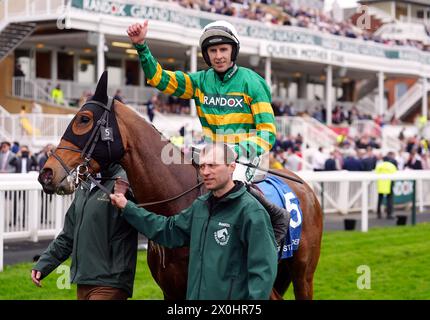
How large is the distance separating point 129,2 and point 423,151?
10.1 metres

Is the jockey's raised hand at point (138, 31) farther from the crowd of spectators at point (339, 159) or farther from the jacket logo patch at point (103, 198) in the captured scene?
the crowd of spectators at point (339, 159)

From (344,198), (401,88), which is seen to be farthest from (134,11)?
(401,88)

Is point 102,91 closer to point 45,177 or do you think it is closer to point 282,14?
point 45,177

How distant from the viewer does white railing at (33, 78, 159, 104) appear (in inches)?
1023

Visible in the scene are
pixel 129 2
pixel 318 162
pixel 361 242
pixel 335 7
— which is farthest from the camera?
pixel 335 7

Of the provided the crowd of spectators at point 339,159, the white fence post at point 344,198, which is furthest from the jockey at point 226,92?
the crowd of spectators at point 339,159

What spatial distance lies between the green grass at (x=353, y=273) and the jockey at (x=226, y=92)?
3.42 m

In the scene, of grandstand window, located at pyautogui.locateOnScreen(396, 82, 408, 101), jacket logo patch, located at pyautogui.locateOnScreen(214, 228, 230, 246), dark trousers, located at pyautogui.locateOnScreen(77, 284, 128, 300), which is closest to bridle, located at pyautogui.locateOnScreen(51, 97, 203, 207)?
dark trousers, located at pyautogui.locateOnScreen(77, 284, 128, 300)

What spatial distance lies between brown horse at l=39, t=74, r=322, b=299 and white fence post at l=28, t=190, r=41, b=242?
6.01 metres

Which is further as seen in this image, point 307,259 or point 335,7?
point 335,7

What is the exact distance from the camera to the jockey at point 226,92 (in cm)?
500

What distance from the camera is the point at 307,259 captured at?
19.6 ft
